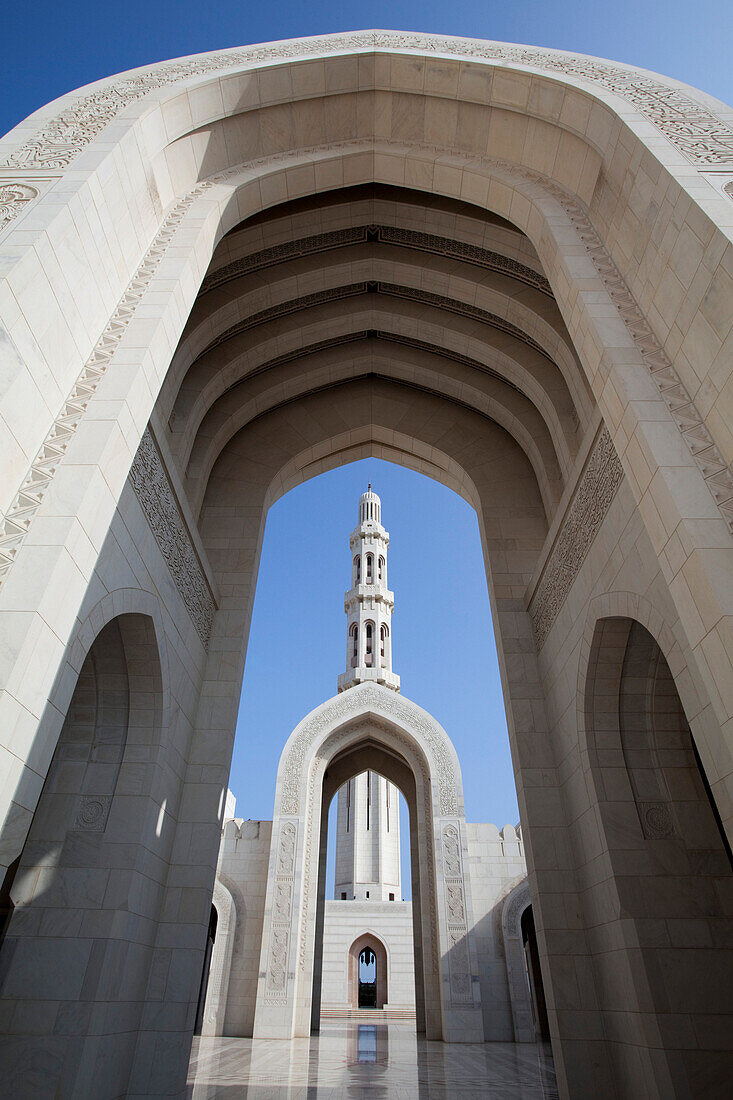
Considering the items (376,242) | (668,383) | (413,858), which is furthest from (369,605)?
(668,383)

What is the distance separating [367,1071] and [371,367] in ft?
24.0

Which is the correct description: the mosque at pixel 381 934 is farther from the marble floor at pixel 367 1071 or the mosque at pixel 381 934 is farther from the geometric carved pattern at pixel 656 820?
the geometric carved pattern at pixel 656 820

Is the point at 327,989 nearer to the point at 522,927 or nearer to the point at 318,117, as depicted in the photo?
the point at 522,927

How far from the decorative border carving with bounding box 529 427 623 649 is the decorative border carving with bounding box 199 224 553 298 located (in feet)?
7.89

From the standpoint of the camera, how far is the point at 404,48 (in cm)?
557

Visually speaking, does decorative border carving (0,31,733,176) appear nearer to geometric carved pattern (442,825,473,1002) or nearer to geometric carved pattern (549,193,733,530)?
geometric carved pattern (549,193,733,530)

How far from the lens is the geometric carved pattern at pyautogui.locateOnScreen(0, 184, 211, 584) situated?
2896 millimetres

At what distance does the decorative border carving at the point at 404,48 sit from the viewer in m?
4.09

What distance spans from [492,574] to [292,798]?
795 cm

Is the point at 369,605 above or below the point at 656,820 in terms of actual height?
above

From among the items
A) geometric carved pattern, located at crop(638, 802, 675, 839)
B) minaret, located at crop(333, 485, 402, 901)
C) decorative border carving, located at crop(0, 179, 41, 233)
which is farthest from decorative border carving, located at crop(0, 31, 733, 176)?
minaret, located at crop(333, 485, 402, 901)

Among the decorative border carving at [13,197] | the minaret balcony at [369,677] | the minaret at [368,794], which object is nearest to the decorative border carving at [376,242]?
the decorative border carving at [13,197]

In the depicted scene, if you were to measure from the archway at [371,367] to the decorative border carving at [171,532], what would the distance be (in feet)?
0.12

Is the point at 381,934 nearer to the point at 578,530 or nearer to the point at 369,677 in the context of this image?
the point at 369,677
